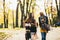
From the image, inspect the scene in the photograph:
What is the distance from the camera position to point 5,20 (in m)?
3.57

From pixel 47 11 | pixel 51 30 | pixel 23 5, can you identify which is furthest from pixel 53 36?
pixel 23 5

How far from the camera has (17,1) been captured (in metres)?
3.57

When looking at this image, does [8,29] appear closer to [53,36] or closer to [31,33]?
[31,33]

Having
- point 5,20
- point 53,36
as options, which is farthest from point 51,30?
point 5,20

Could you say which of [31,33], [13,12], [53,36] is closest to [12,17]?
[13,12]

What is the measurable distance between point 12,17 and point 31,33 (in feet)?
1.02

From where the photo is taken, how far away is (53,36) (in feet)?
11.6

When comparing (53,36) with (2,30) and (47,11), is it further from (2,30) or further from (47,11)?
(2,30)

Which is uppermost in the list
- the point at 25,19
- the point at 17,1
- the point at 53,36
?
the point at 17,1

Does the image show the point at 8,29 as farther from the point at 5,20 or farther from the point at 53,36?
the point at 53,36

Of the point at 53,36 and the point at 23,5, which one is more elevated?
the point at 23,5

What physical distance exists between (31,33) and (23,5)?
364 mm

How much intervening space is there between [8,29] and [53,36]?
564 millimetres

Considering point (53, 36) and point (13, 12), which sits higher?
point (13, 12)
